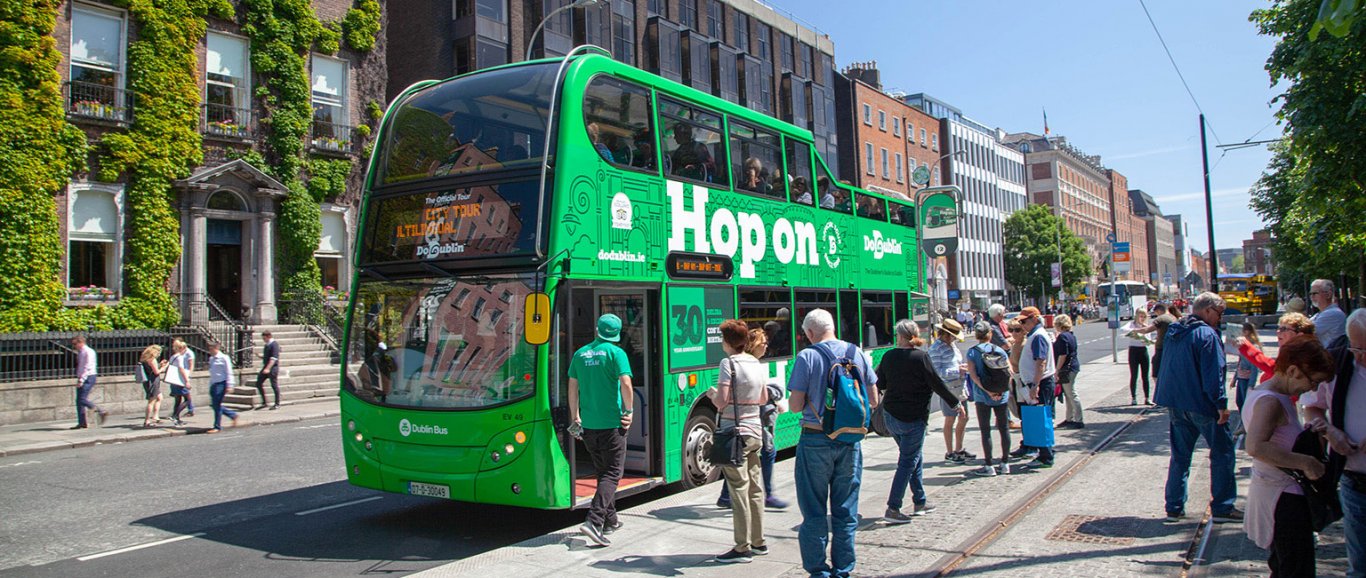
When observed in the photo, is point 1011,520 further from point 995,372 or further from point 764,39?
point 764,39

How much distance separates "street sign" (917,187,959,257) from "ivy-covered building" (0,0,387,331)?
17752 millimetres

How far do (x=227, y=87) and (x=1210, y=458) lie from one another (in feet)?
81.8

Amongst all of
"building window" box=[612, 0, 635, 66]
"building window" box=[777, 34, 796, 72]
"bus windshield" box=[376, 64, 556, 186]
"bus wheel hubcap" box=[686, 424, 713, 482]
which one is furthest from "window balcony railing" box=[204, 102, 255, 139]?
"building window" box=[777, 34, 796, 72]

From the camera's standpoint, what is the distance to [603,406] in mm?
6715

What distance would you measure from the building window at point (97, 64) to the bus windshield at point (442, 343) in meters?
17.9

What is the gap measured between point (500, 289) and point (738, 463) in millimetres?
2426

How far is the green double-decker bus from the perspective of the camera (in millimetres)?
7043

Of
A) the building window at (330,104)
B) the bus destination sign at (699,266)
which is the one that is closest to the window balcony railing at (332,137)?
the building window at (330,104)

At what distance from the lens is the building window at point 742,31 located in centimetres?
4516

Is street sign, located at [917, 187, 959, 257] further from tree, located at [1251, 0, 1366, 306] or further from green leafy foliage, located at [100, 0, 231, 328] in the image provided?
green leafy foliage, located at [100, 0, 231, 328]

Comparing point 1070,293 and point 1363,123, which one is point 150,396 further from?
point 1070,293

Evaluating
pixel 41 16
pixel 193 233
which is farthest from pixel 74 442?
pixel 41 16

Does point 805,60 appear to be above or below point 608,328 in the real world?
above

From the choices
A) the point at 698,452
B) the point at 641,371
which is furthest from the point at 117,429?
the point at 698,452
